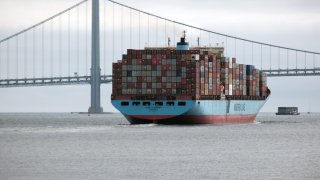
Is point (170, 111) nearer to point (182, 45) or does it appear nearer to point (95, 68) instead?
point (182, 45)

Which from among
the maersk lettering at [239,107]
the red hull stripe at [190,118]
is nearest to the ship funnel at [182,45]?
the maersk lettering at [239,107]

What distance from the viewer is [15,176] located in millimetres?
40719

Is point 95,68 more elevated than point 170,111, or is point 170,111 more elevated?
point 95,68

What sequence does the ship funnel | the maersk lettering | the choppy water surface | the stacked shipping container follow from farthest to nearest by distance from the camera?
the maersk lettering, the ship funnel, the stacked shipping container, the choppy water surface

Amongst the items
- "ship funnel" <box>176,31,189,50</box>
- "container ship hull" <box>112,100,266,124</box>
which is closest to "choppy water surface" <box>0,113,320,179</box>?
"container ship hull" <box>112,100,266,124</box>

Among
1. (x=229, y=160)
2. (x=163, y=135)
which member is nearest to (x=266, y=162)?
(x=229, y=160)

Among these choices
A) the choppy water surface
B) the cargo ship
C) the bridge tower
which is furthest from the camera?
the bridge tower

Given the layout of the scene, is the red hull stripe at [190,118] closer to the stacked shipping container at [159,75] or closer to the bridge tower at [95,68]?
the stacked shipping container at [159,75]

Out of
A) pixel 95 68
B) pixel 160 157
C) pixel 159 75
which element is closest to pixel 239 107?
pixel 159 75

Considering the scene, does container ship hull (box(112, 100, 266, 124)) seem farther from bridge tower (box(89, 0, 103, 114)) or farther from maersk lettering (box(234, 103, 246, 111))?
bridge tower (box(89, 0, 103, 114))

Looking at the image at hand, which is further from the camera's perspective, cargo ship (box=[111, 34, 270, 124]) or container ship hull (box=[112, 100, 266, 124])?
cargo ship (box=[111, 34, 270, 124])

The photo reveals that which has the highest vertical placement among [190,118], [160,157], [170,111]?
[170,111]

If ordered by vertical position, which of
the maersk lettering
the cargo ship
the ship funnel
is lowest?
the maersk lettering

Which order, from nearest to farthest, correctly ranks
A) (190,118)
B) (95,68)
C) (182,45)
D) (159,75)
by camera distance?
(159,75), (190,118), (182,45), (95,68)
